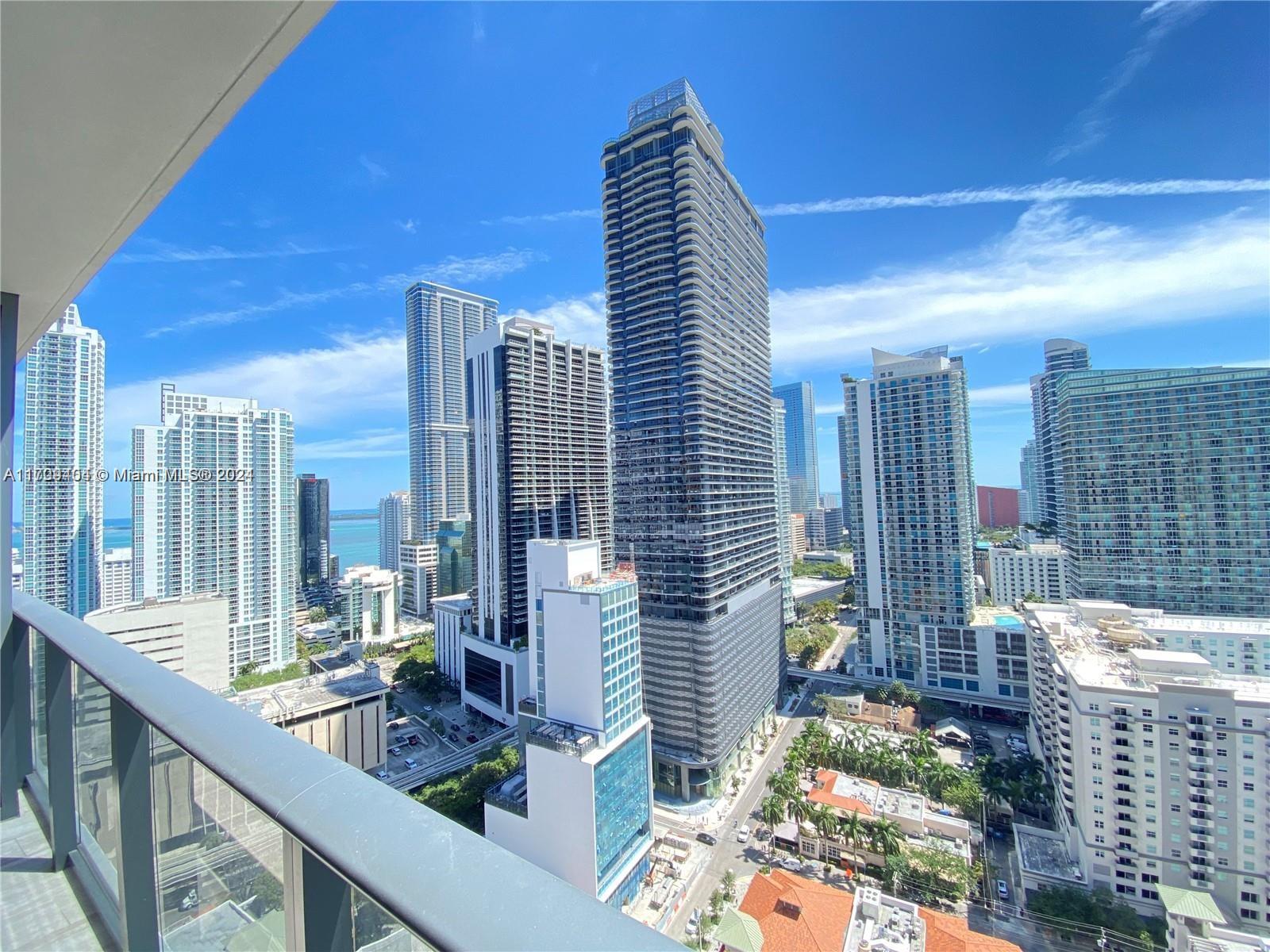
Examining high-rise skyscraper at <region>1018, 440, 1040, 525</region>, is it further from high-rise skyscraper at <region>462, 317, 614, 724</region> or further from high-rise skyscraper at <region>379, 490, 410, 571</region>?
high-rise skyscraper at <region>379, 490, 410, 571</region>

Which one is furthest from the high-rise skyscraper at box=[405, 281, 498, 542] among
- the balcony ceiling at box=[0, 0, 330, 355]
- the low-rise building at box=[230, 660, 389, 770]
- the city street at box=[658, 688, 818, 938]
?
the balcony ceiling at box=[0, 0, 330, 355]

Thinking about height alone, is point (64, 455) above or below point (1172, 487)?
above

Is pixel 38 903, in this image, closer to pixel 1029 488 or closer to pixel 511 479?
pixel 511 479

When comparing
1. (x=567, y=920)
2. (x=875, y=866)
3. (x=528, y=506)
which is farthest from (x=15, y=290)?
(x=528, y=506)

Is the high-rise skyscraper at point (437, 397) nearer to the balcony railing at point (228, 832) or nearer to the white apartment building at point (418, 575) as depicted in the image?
the white apartment building at point (418, 575)

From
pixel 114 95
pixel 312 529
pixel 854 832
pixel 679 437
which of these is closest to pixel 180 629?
pixel 312 529

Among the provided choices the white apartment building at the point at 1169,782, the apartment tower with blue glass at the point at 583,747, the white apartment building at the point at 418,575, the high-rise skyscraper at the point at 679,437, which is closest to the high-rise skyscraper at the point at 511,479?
the high-rise skyscraper at the point at 679,437

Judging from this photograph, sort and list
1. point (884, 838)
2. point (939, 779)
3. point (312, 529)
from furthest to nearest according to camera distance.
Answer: point (312, 529) → point (939, 779) → point (884, 838)
